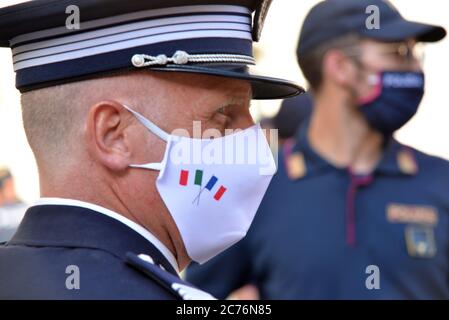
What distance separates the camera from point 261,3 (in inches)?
108

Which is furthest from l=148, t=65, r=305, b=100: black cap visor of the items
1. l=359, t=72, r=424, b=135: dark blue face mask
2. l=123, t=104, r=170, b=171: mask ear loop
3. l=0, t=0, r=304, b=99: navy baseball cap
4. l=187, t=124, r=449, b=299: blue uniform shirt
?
l=359, t=72, r=424, b=135: dark blue face mask

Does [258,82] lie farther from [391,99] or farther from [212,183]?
[391,99]

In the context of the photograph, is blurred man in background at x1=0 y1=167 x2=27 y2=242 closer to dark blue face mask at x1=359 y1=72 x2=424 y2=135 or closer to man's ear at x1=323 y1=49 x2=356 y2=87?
man's ear at x1=323 y1=49 x2=356 y2=87

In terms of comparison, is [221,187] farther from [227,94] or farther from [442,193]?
[442,193]

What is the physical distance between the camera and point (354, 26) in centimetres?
481

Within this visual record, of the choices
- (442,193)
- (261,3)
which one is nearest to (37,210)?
(261,3)

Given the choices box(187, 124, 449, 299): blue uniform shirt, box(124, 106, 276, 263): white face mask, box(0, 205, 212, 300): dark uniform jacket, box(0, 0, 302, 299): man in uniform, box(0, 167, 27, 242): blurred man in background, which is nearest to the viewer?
box(0, 205, 212, 300): dark uniform jacket

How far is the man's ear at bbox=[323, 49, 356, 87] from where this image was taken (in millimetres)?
4828

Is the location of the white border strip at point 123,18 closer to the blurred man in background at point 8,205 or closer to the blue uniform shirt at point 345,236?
the blue uniform shirt at point 345,236

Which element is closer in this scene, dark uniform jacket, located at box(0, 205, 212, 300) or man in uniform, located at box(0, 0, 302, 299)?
dark uniform jacket, located at box(0, 205, 212, 300)

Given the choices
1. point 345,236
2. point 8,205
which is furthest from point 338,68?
point 8,205

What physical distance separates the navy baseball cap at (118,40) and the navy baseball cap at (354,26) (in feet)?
7.56

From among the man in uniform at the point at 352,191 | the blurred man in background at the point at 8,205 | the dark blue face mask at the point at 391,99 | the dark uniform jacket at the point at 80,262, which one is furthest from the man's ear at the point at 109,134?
the blurred man in background at the point at 8,205

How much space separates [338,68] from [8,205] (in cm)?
467
